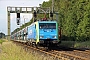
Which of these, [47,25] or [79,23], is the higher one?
[47,25]

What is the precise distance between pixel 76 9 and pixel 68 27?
360cm

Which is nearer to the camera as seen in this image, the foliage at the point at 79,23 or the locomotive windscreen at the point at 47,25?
the locomotive windscreen at the point at 47,25

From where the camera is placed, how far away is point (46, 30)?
2920 centimetres

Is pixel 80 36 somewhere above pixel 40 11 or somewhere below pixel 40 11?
below

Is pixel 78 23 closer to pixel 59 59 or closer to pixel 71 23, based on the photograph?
pixel 71 23

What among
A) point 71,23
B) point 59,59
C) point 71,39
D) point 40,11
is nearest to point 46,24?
point 59,59

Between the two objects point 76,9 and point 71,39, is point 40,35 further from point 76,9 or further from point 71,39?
point 71,39

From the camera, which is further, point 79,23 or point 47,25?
point 79,23

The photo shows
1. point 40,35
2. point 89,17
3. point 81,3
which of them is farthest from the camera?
point 81,3

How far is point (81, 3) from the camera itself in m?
43.4

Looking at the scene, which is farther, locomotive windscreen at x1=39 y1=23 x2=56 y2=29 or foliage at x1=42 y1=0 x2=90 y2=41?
foliage at x1=42 y1=0 x2=90 y2=41

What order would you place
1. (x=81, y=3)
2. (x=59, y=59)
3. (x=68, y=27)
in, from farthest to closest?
(x=68, y=27), (x=81, y=3), (x=59, y=59)

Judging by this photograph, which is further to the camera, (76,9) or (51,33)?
(76,9)

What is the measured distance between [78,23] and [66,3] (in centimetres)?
1503
